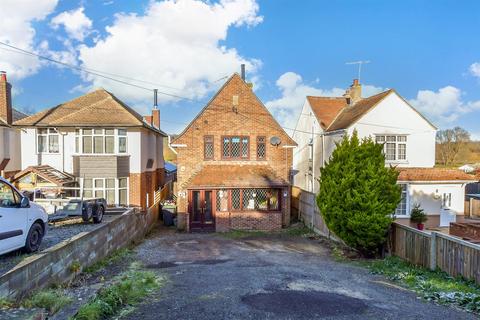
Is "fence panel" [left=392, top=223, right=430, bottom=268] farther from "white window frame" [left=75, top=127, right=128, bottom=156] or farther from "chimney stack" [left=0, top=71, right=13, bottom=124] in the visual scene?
"chimney stack" [left=0, top=71, right=13, bottom=124]

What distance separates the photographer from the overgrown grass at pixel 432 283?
27.1 feet

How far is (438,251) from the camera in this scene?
11148 mm

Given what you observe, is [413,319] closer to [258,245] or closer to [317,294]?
[317,294]

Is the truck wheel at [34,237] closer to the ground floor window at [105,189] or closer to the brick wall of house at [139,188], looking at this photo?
the ground floor window at [105,189]

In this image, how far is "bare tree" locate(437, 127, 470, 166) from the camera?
2126 inches

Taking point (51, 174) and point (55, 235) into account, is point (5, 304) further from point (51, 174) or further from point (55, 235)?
point (51, 174)

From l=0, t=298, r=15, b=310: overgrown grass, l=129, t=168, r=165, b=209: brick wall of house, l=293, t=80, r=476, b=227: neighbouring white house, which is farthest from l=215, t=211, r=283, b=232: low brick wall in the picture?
l=0, t=298, r=15, b=310: overgrown grass

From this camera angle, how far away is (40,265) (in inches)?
301

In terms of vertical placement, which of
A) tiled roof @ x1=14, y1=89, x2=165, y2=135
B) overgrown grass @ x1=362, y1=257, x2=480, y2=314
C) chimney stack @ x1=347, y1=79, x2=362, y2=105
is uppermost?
chimney stack @ x1=347, y1=79, x2=362, y2=105

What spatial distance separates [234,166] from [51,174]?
33.2 feet

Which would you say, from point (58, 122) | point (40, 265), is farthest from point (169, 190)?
point (40, 265)

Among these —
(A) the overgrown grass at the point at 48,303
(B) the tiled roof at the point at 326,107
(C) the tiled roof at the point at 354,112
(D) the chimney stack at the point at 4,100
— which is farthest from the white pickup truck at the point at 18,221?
(B) the tiled roof at the point at 326,107

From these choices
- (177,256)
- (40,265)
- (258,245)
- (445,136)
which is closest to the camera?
(40,265)

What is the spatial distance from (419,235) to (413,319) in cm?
593
